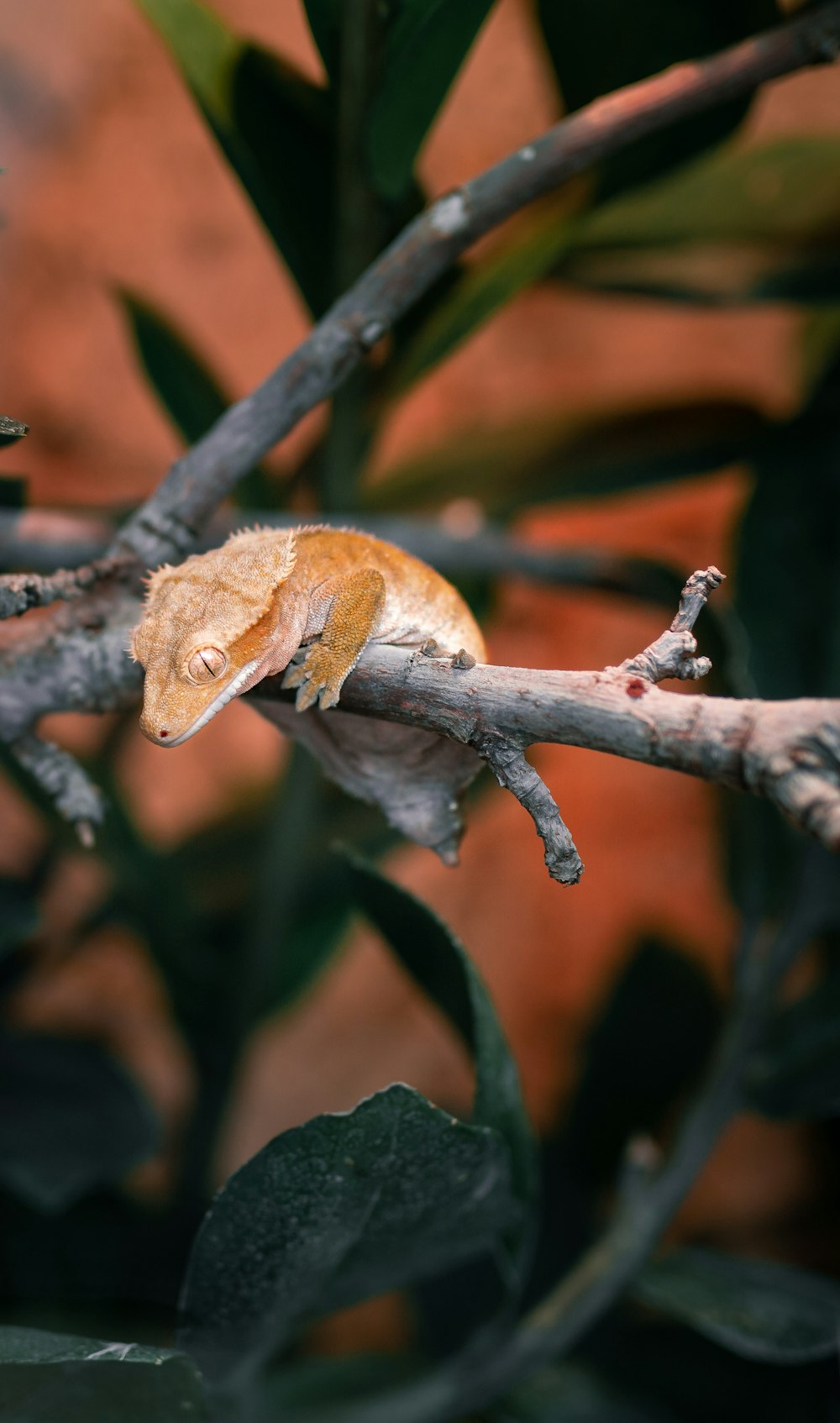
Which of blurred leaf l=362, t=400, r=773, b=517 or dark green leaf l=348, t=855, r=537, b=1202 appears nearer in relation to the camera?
dark green leaf l=348, t=855, r=537, b=1202

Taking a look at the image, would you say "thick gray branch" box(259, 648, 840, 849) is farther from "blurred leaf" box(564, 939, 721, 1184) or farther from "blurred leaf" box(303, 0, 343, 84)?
"blurred leaf" box(564, 939, 721, 1184)

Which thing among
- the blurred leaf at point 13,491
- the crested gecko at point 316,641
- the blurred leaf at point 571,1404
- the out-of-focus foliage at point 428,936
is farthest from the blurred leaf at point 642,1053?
the blurred leaf at point 13,491

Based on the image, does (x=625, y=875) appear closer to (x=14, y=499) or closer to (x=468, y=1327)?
(x=468, y=1327)

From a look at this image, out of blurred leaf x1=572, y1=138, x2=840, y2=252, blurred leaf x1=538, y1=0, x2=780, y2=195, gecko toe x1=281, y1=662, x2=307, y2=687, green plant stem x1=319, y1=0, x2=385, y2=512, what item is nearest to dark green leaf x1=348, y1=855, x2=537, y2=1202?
gecko toe x1=281, y1=662, x2=307, y2=687

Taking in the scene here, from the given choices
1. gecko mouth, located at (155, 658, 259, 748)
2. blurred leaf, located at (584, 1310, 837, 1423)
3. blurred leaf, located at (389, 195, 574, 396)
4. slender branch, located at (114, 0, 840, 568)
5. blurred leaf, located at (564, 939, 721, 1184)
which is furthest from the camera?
blurred leaf, located at (564, 939, 721, 1184)

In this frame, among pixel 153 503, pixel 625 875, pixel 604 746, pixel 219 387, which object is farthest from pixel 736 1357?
pixel 219 387

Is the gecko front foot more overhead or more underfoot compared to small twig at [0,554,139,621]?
more underfoot

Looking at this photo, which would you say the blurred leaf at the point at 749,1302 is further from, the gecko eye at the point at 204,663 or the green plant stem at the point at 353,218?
the green plant stem at the point at 353,218
